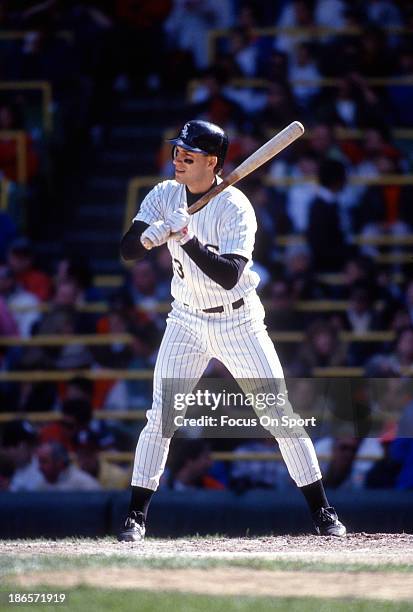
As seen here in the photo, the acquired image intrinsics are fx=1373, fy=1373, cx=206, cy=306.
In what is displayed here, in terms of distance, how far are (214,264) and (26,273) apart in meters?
4.54

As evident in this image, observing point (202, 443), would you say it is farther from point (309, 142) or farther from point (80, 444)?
point (309, 142)

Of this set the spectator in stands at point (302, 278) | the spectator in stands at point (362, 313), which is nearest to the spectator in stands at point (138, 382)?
the spectator in stands at point (302, 278)

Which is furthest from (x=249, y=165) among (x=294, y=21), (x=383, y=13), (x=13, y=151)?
(x=383, y=13)

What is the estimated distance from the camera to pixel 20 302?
30.7 feet

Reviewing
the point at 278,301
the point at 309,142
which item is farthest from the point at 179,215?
the point at 309,142

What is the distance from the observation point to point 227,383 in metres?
8.05

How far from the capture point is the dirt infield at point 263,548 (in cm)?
Answer: 525

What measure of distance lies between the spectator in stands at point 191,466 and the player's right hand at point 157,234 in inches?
102

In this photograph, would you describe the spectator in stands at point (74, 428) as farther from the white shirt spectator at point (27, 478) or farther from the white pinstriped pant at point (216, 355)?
the white pinstriped pant at point (216, 355)

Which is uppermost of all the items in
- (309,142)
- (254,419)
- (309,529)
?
(309,142)

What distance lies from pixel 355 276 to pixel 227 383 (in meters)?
1.30

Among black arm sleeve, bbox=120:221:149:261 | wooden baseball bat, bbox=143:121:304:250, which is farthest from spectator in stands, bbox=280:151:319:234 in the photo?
black arm sleeve, bbox=120:221:149:261

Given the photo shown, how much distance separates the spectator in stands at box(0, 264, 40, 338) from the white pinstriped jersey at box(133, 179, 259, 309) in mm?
3755

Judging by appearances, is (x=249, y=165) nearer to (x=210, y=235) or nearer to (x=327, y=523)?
(x=210, y=235)
